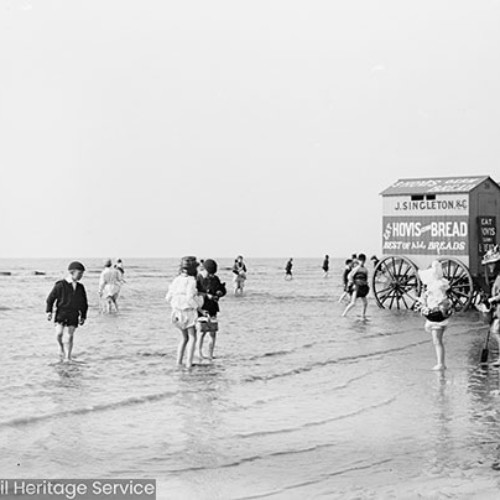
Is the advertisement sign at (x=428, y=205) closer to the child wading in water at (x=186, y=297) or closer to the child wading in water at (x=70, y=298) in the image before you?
the child wading in water at (x=186, y=297)

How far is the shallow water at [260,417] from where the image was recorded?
6.65m

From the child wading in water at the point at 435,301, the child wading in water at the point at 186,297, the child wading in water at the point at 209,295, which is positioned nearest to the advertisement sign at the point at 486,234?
the child wading in water at the point at 435,301

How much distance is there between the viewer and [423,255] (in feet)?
82.9

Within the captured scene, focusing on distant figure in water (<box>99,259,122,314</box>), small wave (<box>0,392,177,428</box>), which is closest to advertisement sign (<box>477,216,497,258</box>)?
distant figure in water (<box>99,259,122,314</box>)

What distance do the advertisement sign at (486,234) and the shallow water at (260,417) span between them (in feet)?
24.9

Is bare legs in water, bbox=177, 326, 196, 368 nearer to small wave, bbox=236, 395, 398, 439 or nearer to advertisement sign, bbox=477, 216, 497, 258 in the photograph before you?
small wave, bbox=236, 395, 398, 439

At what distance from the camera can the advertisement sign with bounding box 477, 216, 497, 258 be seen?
24.2 m

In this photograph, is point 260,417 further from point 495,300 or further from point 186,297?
point 495,300

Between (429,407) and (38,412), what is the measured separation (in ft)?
15.0

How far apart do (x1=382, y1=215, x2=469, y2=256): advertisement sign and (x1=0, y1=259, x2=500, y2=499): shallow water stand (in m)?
7.59

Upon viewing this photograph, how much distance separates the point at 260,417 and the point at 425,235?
17.3 metres

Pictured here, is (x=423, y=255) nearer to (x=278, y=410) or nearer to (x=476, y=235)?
(x=476, y=235)

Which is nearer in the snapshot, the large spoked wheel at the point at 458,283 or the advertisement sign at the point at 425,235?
the large spoked wheel at the point at 458,283

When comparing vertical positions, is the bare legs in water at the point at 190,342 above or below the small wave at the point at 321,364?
above
